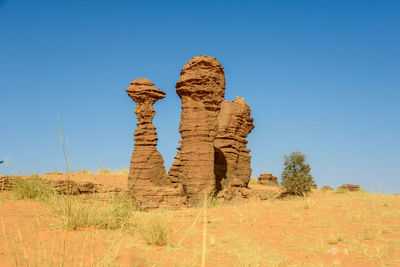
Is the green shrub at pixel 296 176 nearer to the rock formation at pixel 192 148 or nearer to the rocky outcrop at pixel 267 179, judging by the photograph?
the rock formation at pixel 192 148

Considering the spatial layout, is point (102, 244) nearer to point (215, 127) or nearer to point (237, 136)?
point (215, 127)

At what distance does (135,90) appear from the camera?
1934cm

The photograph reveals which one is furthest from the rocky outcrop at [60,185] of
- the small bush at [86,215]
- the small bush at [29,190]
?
the small bush at [86,215]

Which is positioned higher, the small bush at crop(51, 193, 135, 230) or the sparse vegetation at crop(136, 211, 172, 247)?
the small bush at crop(51, 193, 135, 230)

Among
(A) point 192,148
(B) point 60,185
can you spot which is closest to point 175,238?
(B) point 60,185

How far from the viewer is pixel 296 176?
81.1ft

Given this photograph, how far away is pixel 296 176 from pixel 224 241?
1931 cm

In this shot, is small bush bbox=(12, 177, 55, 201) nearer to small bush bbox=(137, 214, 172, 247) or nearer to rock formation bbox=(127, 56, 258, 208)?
small bush bbox=(137, 214, 172, 247)

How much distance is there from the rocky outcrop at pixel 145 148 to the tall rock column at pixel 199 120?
134 centimetres

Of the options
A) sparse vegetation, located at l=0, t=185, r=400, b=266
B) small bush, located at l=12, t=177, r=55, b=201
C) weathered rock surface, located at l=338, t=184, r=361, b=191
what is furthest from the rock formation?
weathered rock surface, located at l=338, t=184, r=361, b=191

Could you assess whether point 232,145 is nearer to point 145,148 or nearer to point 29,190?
point 145,148

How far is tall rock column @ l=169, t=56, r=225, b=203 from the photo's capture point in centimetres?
1753

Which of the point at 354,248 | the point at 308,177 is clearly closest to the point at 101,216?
the point at 354,248

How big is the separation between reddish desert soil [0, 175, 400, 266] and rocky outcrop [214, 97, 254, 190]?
9293 millimetres
